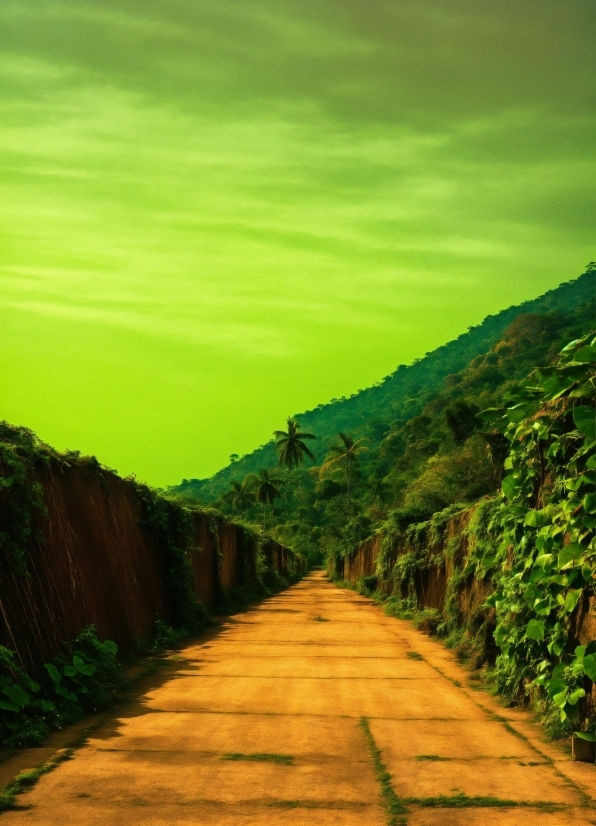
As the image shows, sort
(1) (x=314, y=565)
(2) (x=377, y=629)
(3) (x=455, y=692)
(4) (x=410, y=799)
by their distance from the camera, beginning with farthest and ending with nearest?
1. (1) (x=314, y=565)
2. (2) (x=377, y=629)
3. (3) (x=455, y=692)
4. (4) (x=410, y=799)

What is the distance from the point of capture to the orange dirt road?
480 cm

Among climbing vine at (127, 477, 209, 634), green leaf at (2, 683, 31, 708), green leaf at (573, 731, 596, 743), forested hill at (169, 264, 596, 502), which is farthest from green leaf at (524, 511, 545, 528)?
forested hill at (169, 264, 596, 502)

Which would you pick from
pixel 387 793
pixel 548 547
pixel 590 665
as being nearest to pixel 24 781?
pixel 387 793

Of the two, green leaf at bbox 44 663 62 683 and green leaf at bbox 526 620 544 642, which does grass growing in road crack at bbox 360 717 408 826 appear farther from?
green leaf at bbox 44 663 62 683

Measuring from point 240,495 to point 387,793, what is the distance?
3111 inches

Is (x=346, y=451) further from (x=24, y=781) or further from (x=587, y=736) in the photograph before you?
(x=24, y=781)

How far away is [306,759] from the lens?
6012 millimetres

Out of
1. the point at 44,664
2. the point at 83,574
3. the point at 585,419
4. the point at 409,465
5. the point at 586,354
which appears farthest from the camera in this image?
the point at 409,465

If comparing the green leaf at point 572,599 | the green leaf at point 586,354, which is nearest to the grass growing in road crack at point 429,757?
the green leaf at point 572,599

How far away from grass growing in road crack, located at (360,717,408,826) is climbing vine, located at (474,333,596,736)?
4.29ft

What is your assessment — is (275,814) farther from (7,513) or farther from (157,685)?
(157,685)

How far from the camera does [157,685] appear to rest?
9523 mm

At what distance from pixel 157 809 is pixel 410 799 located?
1.45 meters

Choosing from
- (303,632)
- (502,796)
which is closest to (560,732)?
(502,796)
